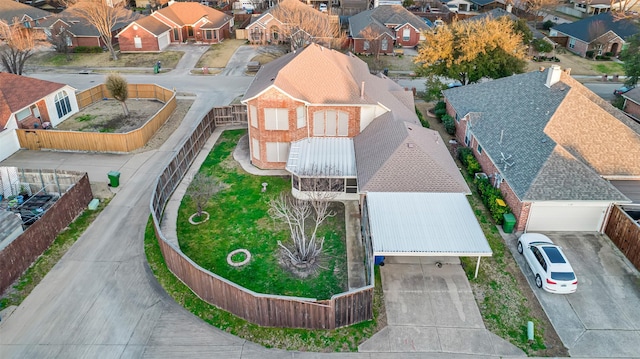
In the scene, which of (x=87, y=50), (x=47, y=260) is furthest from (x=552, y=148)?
(x=87, y=50)

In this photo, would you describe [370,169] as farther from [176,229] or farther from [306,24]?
[306,24]

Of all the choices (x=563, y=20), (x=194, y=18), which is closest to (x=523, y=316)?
(x=194, y=18)

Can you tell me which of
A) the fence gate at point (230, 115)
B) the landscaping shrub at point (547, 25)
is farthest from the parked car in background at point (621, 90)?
the fence gate at point (230, 115)

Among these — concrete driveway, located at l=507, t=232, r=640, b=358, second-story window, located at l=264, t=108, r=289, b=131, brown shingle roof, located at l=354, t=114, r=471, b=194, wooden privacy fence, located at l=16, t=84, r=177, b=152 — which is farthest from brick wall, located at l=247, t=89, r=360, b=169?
concrete driveway, located at l=507, t=232, r=640, b=358

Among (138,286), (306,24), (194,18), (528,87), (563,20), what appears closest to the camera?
(138,286)

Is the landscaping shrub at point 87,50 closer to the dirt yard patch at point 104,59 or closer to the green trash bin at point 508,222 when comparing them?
the dirt yard patch at point 104,59

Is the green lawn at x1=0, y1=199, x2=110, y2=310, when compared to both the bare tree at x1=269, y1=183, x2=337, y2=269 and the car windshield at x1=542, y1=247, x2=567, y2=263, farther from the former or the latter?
the car windshield at x1=542, y1=247, x2=567, y2=263

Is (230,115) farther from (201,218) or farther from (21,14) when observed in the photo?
(21,14)
